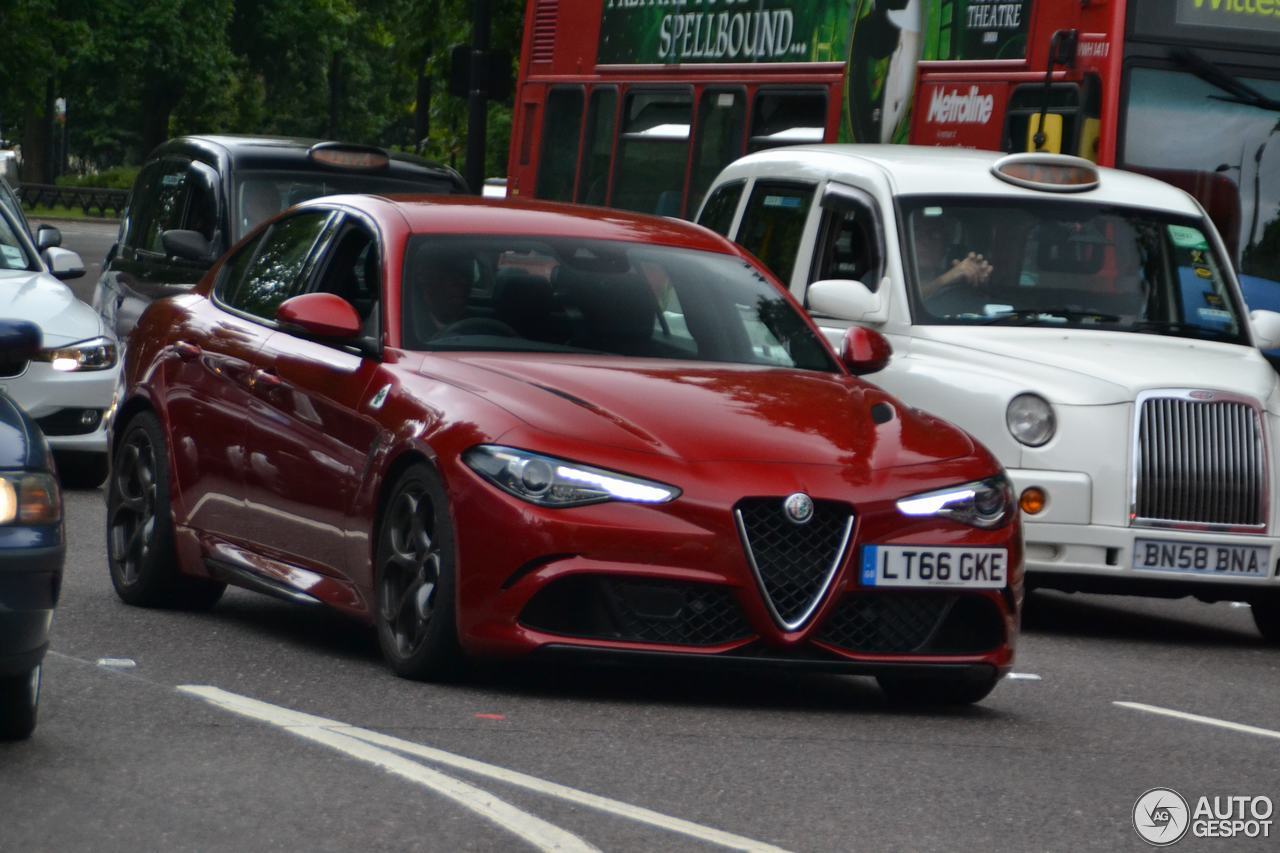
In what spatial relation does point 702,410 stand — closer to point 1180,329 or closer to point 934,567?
point 934,567

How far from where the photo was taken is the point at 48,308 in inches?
557

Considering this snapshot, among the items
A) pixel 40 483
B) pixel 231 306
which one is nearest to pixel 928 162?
pixel 231 306

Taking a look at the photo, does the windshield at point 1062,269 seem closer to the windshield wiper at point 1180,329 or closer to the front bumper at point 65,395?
the windshield wiper at point 1180,329

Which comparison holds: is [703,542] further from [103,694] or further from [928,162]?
[928,162]

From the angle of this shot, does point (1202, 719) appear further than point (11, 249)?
No

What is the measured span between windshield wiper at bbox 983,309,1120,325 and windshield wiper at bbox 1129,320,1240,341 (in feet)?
0.40

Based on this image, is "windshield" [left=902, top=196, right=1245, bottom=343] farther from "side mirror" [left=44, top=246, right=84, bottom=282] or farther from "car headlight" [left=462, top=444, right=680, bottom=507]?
"side mirror" [left=44, top=246, right=84, bottom=282]

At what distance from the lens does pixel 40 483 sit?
20.6ft

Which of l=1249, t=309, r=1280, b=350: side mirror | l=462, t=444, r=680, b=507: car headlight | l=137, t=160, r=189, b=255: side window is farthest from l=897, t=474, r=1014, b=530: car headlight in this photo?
l=137, t=160, r=189, b=255: side window

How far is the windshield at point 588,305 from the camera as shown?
8.36 metres

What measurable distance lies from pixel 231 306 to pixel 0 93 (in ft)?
161

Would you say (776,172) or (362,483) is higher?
(776,172)

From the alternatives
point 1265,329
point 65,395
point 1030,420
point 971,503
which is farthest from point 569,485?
point 65,395

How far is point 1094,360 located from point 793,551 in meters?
3.76
